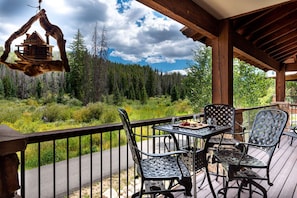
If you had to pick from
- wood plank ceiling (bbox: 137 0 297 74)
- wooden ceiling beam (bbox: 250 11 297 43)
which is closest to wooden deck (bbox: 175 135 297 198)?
wood plank ceiling (bbox: 137 0 297 74)

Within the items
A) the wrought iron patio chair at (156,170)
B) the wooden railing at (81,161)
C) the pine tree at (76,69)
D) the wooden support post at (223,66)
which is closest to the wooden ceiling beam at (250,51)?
the wooden support post at (223,66)

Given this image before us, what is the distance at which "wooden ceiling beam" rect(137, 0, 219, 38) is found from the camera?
8.80 ft

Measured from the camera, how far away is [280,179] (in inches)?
126

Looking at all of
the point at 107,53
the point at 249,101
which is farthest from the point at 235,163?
the point at 249,101

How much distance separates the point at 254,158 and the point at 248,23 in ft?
9.77

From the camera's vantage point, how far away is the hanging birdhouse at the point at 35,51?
2.60 metres

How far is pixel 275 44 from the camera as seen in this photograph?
20.9 ft

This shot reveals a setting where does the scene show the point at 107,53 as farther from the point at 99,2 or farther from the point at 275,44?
the point at 275,44

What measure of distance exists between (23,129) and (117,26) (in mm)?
3550

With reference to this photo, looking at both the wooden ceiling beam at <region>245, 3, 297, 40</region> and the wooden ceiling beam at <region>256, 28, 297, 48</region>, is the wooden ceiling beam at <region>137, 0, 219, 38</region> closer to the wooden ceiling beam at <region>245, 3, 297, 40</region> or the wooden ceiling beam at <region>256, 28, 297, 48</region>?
the wooden ceiling beam at <region>245, 3, 297, 40</region>

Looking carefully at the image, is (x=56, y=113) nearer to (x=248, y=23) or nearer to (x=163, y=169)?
(x=163, y=169)

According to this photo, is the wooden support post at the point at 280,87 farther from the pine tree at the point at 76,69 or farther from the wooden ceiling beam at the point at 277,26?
the pine tree at the point at 76,69

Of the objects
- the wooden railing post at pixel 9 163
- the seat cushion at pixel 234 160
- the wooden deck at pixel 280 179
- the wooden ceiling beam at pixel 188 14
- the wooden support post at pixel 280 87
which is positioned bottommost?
the wooden deck at pixel 280 179

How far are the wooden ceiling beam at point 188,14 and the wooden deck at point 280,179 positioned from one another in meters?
2.29
